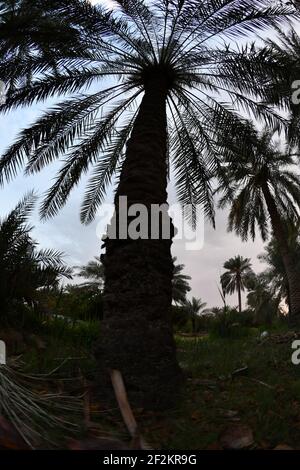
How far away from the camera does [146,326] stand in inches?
177

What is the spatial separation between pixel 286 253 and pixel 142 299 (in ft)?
45.7

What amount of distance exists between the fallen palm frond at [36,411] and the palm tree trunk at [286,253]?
14.7 m

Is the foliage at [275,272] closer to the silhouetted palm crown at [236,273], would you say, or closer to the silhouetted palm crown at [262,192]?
the silhouetted palm crown at [262,192]

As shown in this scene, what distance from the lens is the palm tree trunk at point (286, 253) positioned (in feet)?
56.4

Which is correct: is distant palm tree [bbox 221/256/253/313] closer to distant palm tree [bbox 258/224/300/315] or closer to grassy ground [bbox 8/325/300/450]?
distant palm tree [bbox 258/224/300/315]

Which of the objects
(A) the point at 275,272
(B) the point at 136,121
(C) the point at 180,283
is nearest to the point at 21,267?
(B) the point at 136,121

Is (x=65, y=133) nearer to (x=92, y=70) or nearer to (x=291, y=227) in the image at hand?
(x=92, y=70)

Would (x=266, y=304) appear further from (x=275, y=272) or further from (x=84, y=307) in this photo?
(x=84, y=307)

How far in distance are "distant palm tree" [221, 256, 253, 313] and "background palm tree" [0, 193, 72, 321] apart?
43.7 metres

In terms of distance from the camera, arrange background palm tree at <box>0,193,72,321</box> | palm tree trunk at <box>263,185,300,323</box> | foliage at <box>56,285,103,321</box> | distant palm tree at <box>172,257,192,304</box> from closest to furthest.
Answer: background palm tree at <box>0,193,72,321</box> < foliage at <box>56,285,103,321</box> < palm tree trunk at <box>263,185,300,323</box> < distant palm tree at <box>172,257,192,304</box>

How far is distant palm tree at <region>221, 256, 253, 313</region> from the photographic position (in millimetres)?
51456

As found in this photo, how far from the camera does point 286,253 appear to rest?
680 inches

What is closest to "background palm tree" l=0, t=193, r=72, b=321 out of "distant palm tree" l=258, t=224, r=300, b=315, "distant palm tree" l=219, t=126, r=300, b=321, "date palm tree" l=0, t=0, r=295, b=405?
"date palm tree" l=0, t=0, r=295, b=405
